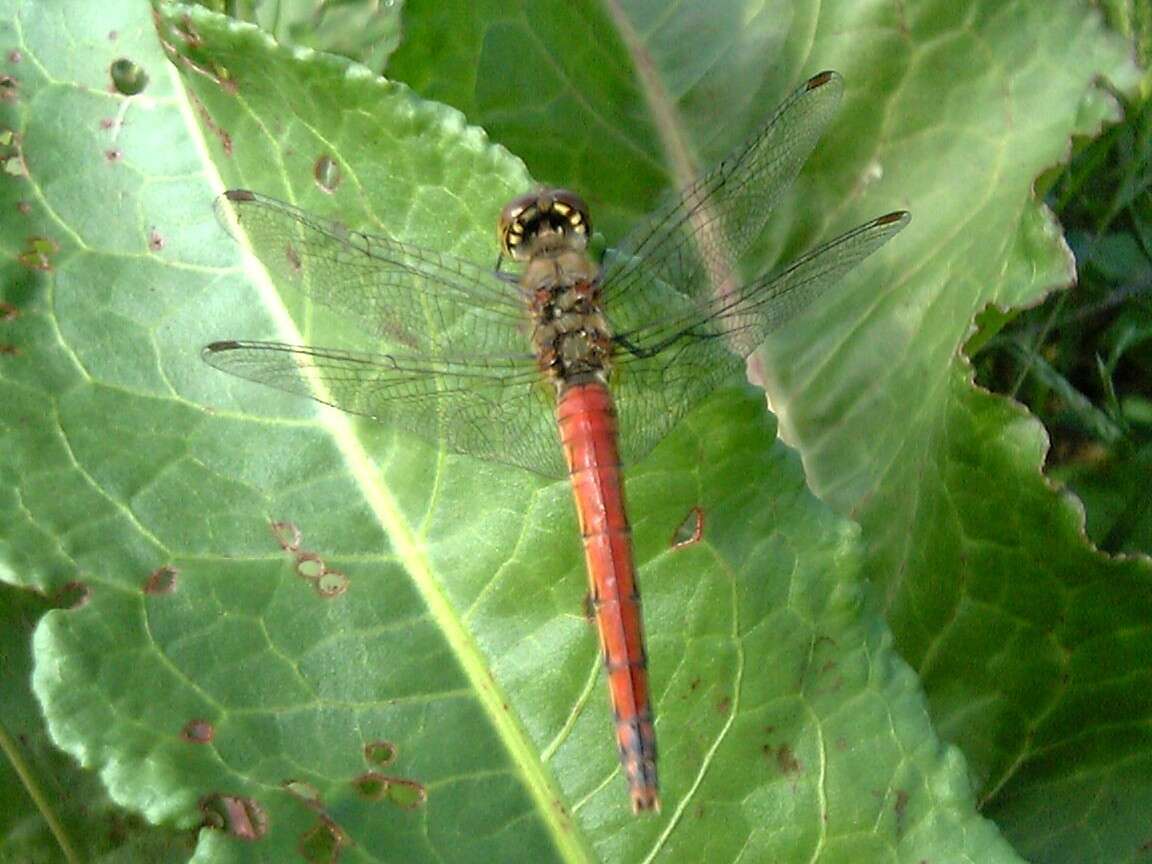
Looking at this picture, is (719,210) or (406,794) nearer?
(406,794)

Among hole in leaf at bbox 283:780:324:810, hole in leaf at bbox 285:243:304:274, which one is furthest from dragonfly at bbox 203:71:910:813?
hole in leaf at bbox 283:780:324:810

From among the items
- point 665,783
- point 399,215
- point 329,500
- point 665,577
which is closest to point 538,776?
point 665,783

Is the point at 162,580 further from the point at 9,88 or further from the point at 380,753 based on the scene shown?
the point at 9,88

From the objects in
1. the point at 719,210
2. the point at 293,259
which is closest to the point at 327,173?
the point at 293,259

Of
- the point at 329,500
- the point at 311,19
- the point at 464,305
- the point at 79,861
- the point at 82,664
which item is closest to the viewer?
the point at 82,664

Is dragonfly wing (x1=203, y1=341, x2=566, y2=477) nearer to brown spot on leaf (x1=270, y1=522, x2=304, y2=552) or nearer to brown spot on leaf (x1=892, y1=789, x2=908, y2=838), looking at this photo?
brown spot on leaf (x1=270, y1=522, x2=304, y2=552)

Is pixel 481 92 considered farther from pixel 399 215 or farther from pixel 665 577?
pixel 665 577
